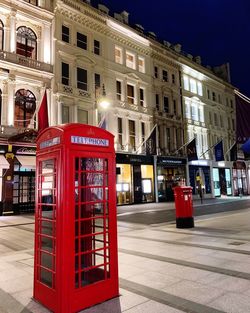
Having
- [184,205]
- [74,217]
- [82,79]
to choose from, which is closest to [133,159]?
[82,79]

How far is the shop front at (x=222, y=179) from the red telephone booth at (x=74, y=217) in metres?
34.9

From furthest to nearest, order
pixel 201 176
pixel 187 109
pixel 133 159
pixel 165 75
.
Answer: pixel 187 109 < pixel 201 176 < pixel 165 75 < pixel 133 159

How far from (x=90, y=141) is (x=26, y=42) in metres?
19.9

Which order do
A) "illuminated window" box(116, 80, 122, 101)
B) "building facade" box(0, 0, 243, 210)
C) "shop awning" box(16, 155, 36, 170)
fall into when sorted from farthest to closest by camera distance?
"illuminated window" box(116, 80, 122, 101)
"building facade" box(0, 0, 243, 210)
"shop awning" box(16, 155, 36, 170)

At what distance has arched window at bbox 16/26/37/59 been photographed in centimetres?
2092

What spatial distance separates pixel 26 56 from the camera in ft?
69.4

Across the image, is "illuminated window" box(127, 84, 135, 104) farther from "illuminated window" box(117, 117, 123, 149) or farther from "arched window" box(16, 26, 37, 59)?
"arched window" box(16, 26, 37, 59)

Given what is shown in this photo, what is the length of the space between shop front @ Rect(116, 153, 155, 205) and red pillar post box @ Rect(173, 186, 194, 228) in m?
13.8

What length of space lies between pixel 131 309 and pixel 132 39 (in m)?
28.4

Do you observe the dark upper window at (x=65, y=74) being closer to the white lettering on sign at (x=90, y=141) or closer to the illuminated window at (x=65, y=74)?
the illuminated window at (x=65, y=74)

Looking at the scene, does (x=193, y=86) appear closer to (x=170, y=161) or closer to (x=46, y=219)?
(x=170, y=161)

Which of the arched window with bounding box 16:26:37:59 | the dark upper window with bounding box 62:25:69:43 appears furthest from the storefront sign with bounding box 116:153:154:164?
the arched window with bounding box 16:26:37:59

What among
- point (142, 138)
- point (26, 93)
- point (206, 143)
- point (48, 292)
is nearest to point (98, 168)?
point (48, 292)

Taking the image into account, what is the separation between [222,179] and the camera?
3909 cm
